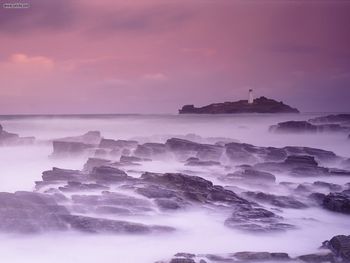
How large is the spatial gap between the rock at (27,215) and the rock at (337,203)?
2796mm

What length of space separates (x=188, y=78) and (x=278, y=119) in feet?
5.37

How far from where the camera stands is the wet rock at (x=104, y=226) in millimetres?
3750

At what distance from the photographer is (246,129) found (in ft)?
22.1

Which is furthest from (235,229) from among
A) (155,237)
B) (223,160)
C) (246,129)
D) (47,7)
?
(47,7)

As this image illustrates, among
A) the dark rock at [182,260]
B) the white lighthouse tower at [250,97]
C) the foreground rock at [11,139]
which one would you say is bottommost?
the dark rock at [182,260]

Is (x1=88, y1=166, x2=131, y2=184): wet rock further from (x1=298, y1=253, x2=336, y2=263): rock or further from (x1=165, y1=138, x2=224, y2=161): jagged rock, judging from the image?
(x1=298, y1=253, x2=336, y2=263): rock

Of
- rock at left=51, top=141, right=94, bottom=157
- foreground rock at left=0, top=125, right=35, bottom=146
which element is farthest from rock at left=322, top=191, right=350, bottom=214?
foreground rock at left=0, top=125, right=35, bottom=146

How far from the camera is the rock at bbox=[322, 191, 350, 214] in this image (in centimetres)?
431

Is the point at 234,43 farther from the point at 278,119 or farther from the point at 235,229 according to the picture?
the point at 235,229

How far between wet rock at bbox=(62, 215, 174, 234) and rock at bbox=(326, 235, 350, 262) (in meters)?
1.54

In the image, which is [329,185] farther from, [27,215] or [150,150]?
[27,215]

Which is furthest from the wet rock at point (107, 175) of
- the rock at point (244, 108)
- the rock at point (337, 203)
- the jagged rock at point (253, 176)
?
the rock at point (337, 203)

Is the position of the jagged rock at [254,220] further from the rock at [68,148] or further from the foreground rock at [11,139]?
the foreground rock at [11,139]

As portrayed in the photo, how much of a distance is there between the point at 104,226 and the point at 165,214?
0.79 metres
